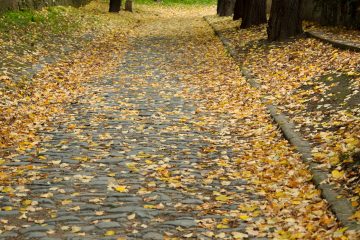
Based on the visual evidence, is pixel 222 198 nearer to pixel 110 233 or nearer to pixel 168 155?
pixel 110 233

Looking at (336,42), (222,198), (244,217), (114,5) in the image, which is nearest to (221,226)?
(244,217)

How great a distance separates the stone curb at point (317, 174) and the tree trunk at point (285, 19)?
5.71 metres

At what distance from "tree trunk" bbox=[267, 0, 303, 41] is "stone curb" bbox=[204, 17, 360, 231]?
571cm

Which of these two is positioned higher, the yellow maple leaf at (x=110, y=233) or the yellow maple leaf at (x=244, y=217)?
the yellow maple leaf at (x=244, y=217)

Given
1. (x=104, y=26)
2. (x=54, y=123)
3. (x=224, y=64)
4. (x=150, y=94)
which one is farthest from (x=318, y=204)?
(x=104, y=26)

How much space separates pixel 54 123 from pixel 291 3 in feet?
28.8

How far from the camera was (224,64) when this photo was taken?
49.3ft

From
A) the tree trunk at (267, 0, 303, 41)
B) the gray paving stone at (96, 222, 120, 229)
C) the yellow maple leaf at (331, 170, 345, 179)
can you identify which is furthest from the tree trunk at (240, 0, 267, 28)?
the gray paving stone at (96, 222, 120, 229)

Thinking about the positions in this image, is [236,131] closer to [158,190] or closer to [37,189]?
[158,190]

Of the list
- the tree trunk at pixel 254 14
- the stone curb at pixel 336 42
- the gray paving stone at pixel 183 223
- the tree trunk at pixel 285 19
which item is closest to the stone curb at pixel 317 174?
the gray paving stone at pixel 183 223

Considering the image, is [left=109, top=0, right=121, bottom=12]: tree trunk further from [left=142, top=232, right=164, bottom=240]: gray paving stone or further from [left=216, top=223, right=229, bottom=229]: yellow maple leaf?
[left=142, top=232, right=164, bottom=240]: gray paving stone

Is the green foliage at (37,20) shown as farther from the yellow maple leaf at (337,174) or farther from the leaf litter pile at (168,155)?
the yellow maple leaf at (337,174)

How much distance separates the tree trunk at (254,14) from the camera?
65.7 ft

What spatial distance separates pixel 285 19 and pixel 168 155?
30.2 ft
